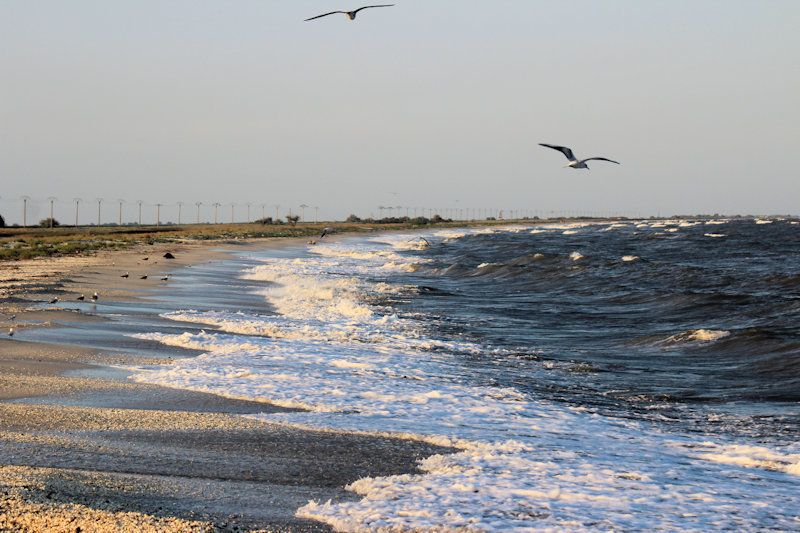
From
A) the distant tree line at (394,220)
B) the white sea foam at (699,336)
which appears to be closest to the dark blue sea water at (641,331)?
the white sea foam at (699,336)

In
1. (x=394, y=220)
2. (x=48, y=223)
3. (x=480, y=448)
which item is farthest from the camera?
(x=394, y=220)

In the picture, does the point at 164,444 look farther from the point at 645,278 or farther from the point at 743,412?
the point at 645,278

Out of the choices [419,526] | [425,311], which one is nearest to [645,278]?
[425,311]

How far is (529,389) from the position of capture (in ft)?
37.0

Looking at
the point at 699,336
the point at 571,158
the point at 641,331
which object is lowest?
the point at 641,331

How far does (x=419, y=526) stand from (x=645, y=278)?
2786 cm

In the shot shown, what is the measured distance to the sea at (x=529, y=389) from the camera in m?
6.25

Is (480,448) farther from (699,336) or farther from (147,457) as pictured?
(699,336)

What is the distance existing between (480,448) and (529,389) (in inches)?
143

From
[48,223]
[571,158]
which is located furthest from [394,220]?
[571,158]

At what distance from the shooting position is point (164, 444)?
7.30 metres

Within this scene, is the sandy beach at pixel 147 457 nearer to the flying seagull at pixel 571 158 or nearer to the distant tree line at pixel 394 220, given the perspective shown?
the flying seagull at pixel 571 158

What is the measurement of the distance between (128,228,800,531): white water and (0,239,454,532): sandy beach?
34 centimetres

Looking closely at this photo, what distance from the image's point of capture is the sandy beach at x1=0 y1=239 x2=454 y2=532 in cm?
548
